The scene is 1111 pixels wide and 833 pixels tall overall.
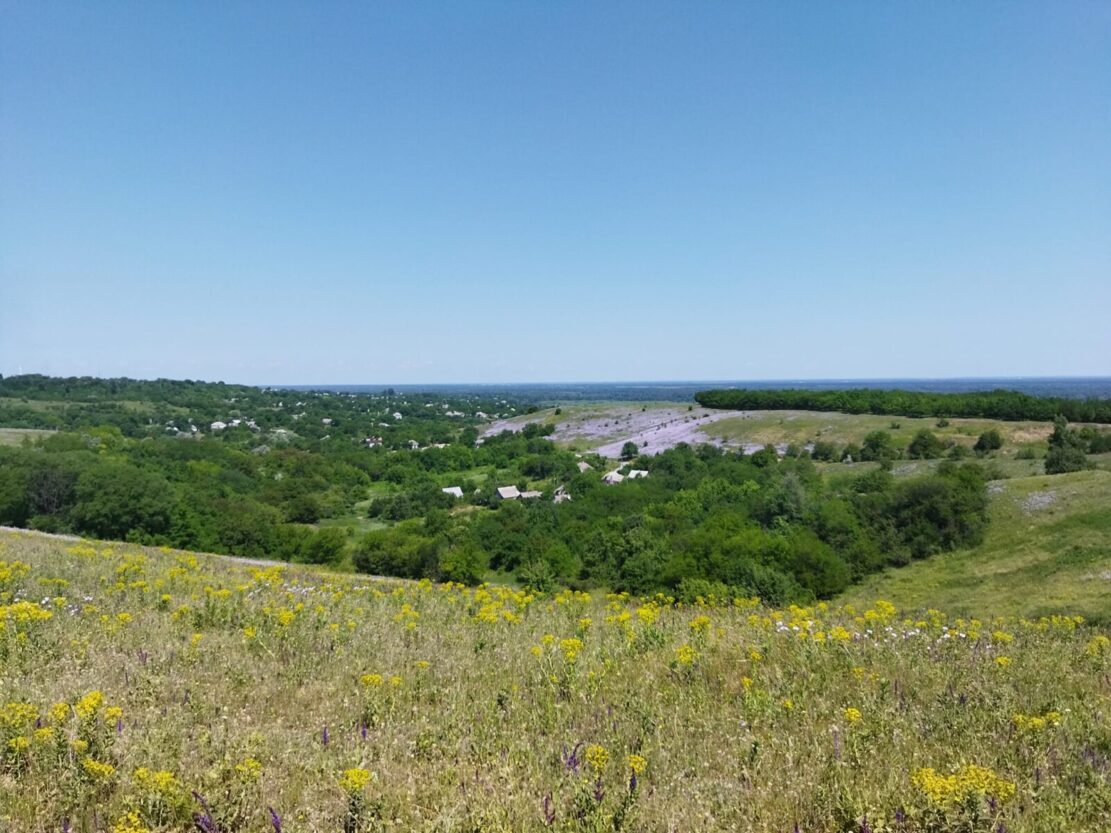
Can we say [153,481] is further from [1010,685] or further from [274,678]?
[1010,685]

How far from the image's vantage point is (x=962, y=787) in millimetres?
2959

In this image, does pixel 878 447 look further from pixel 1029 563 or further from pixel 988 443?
pixel 1029 563

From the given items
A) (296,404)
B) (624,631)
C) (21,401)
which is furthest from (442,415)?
(624,631)

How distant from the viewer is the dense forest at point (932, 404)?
6300cm

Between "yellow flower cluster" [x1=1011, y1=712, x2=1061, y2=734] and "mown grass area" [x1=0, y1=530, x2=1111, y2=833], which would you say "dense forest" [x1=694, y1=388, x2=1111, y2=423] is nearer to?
"mown grass area" [x1=0, y1=530, x2=1111, y2=833]

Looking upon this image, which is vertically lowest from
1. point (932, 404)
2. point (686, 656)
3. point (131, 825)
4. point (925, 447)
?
point (925, 447)

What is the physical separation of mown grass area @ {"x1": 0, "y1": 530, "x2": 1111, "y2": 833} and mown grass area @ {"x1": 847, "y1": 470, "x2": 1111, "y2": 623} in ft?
84.2

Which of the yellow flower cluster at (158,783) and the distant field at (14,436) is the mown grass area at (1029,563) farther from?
the distant field at (14,436)

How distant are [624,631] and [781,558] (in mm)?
37723

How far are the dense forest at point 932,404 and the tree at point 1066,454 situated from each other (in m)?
13.3

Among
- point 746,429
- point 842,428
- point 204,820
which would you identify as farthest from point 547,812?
point 746,429

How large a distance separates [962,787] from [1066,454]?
56734mm

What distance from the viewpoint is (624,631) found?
7008mm

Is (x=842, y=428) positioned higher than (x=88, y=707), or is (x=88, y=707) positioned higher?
(x=88, y=707)
